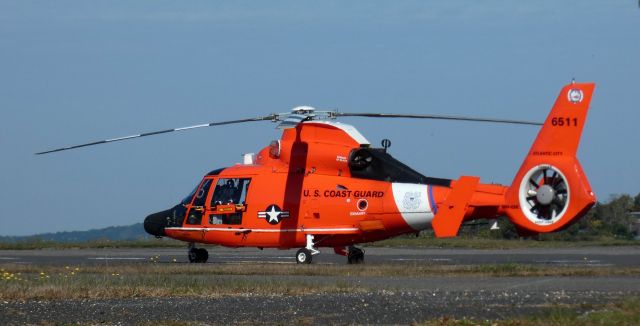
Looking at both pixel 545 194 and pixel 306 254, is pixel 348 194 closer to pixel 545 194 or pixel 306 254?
pixel 306 254

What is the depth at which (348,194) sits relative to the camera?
32.6m

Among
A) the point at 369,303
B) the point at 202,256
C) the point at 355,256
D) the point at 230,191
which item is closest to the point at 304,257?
the point at 355,256

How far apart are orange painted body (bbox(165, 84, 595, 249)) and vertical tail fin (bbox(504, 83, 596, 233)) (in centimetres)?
4

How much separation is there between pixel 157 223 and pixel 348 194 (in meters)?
7.55

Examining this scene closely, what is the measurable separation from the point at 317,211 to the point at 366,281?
988cm

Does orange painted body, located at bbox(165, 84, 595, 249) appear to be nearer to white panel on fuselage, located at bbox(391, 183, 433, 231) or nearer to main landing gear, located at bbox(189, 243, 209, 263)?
white panel on fuselage, located at bbox(391, 183, 433, 231)

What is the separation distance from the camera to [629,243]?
4700 centimetres

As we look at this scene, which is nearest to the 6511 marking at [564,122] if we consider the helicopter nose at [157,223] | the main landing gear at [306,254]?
the main landing gear at [306,254]

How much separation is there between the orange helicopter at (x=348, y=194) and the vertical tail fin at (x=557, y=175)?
0.08 ft

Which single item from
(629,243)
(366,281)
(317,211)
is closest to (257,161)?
(317,211)

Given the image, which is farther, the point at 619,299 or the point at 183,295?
the point at 183,295

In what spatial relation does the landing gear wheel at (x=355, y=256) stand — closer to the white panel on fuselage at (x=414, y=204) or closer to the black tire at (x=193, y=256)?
the white panel on fuselage at (x=414, y=204)

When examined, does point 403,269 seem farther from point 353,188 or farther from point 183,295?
point 183,295

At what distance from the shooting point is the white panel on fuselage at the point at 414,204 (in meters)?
31.3
